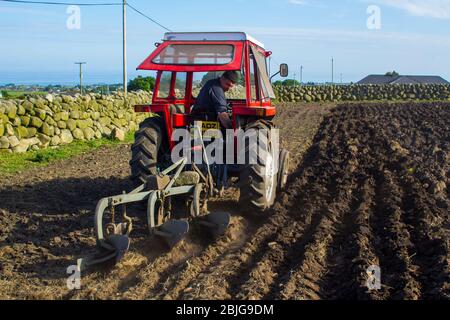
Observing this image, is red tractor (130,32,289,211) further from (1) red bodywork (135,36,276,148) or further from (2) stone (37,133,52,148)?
(2) stone (37,133,52,148)

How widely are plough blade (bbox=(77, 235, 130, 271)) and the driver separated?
217 centimetres

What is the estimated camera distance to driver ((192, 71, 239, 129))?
695 cm

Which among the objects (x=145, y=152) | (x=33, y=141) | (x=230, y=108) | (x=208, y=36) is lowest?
(x=33, y=141)

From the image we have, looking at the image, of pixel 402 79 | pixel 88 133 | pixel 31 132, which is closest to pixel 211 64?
pixel 31 132

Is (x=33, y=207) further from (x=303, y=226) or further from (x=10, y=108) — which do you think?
(x=10, y=108)

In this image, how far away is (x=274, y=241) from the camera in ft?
20.1

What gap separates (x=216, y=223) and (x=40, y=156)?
6439 millimetres

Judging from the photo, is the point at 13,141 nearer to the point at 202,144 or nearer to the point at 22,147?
the point at 22,147

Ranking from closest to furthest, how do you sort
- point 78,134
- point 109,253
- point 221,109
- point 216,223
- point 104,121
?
point 109,253, point 216,223, point 221,109, point 78,134, point 104,121

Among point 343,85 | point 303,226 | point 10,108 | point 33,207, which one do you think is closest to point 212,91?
point 303,226

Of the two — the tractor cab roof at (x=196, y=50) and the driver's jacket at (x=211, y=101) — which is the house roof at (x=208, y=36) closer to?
the tractor cab roof at (x=196, y=50)

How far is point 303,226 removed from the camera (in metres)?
6.75
